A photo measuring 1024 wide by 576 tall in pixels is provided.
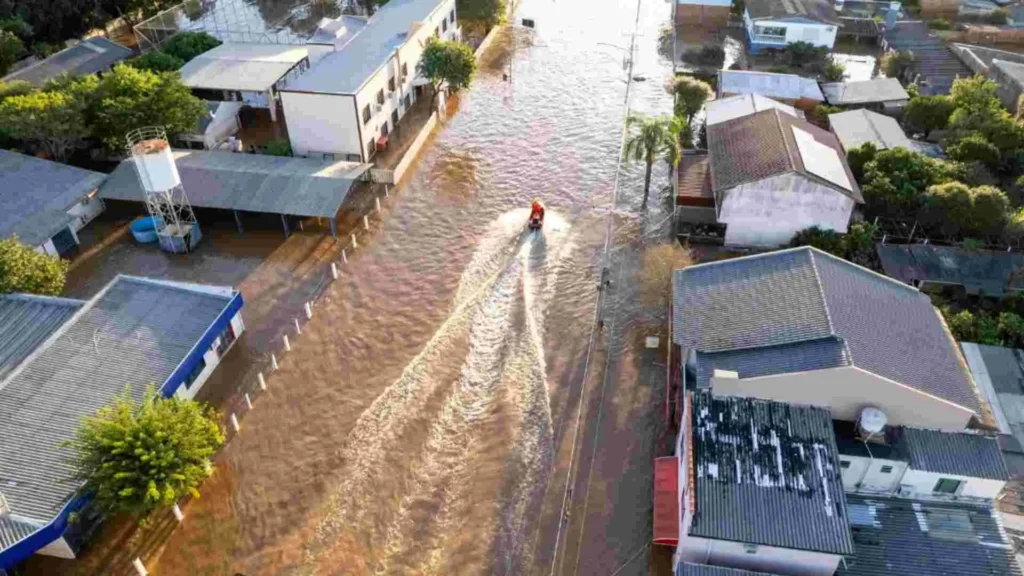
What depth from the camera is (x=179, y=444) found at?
77.9 feet

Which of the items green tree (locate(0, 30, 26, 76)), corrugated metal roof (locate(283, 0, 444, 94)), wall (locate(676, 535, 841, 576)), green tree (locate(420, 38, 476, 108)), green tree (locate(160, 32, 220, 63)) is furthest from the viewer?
green tree (locate(160, 32, 220, 63))

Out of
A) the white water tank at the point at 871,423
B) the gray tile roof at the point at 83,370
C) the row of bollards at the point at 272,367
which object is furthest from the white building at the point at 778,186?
the gray tile roof at the point at 83,370

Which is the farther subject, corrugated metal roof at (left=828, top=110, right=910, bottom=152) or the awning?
corrugated metal roof at (left=828, top=110, right=910, bottom=152)

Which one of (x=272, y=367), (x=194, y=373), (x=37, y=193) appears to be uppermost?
(x=37, y=193)

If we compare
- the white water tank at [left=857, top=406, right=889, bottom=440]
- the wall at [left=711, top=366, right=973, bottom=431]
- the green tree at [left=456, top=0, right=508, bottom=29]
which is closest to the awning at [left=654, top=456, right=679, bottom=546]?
the wall at [left=711, top=366, right=973, bottom=431]

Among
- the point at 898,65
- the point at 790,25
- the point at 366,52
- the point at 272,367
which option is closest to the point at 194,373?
the point at 272,367

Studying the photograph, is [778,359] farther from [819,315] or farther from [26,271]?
[26,271]

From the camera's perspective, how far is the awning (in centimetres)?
2439

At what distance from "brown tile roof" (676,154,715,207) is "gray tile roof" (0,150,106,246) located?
118 feet

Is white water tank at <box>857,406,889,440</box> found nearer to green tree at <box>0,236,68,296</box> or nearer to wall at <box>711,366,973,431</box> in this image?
wall at <box>711,366,973,431</box>

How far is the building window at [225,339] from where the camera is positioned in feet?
108

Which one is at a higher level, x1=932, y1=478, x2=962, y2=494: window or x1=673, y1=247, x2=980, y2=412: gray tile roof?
x1=673, y1=247, x2=980, y2=412: gray tile roof

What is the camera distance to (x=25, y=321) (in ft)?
102

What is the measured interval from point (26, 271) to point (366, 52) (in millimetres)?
28794
